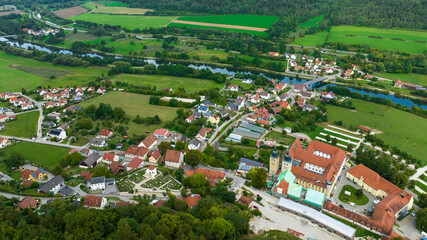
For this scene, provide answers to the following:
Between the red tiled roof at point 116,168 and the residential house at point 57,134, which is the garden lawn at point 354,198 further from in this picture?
the residential house at point 57,134

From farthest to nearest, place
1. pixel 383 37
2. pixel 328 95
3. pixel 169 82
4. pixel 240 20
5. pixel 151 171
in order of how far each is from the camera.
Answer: pixel 240 20
pixel 383 37
pixel 169 82
pixel 328 95
pixel 151 171

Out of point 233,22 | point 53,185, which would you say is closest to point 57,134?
point 53,185

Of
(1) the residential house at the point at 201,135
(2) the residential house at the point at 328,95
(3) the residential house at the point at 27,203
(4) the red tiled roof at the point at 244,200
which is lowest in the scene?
(3) the residential house at the point at 27,203

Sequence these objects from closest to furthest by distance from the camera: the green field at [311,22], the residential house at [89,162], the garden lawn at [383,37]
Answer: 1. the residential house at [89,162]
2. the garden lawn at [383,37]
3. the green field at [311,22]

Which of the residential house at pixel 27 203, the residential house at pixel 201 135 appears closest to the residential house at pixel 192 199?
the residential house at pixel 201 135

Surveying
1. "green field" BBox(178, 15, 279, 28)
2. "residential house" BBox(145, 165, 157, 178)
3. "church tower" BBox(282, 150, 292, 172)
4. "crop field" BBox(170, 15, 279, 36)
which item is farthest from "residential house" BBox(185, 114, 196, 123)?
"green field" BBox(178, 15, 279, 28)

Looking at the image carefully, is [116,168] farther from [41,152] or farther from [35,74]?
[35,74]

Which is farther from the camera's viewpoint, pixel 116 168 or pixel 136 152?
pixel 136 152
